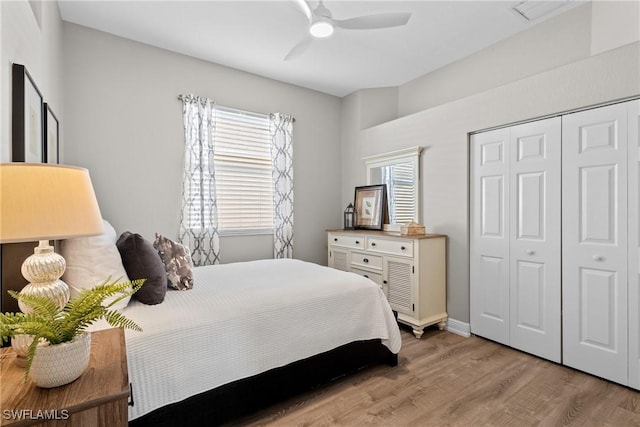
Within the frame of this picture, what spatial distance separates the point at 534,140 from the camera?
2621 mm

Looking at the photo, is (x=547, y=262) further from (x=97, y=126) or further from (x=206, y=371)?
(x=97, y=126)

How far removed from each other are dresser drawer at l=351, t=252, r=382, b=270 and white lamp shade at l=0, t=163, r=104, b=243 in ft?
9.17

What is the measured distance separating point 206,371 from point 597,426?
213 cm

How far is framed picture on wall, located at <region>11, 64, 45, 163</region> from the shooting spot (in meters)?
1.48

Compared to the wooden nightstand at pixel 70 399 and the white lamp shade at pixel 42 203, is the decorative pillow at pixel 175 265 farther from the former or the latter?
the white lamp shade at pixel 42 203

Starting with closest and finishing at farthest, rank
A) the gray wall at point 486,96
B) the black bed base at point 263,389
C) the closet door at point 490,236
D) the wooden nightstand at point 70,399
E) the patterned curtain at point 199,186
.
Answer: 1. the wooden nightstand at point 70,399
2. the black bed base at point 263,389
3. the gray wall at point 486,96
4. the closet door at point 490,236
5. the patterned curtain at point 199,186

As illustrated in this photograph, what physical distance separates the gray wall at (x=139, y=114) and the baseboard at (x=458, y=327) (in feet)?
6.90

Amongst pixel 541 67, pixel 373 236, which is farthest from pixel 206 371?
pixel 541 67

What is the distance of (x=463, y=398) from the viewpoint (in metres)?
2.06

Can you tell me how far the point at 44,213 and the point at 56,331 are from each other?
0.34m

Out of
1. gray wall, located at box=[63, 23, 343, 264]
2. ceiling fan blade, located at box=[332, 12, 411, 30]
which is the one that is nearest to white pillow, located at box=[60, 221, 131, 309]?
gray wall, located at box=[63, 23, 343, 264]

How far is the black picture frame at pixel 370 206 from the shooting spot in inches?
152

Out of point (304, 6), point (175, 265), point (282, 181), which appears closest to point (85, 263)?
point (175, 265)

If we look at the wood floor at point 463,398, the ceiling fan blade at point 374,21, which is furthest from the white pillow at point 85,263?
the ceiling fan blade at point 374,21
